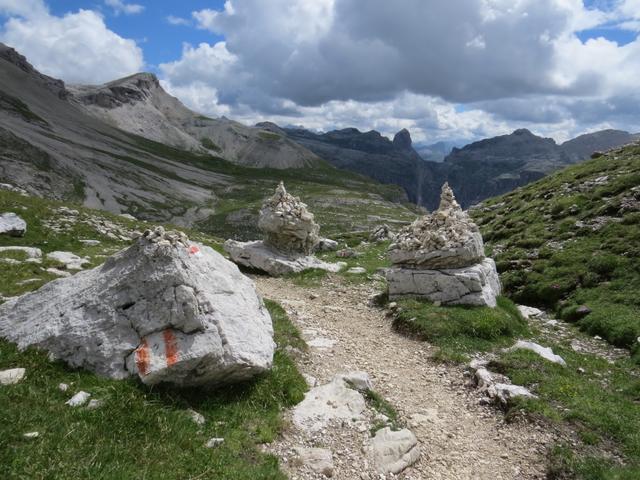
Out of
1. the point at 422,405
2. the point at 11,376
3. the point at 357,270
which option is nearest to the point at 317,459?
the point at 422,405

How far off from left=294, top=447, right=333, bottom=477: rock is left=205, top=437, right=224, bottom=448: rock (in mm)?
1743

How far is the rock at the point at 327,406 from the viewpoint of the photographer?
11049mm

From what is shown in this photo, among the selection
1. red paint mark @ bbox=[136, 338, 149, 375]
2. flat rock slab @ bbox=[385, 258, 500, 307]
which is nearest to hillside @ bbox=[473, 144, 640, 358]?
flat rock slab @ bbox=[385, 258, 500, 307]

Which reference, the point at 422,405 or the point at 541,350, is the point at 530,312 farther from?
the point at 422,405

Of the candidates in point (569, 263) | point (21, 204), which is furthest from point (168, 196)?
point (569, 263)

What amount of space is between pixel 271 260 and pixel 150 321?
63.7 feet

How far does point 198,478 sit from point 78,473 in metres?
1.99

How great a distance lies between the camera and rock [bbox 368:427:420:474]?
10203 millimetres

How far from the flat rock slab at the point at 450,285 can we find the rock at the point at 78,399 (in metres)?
16.3

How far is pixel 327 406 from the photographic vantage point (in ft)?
38.5

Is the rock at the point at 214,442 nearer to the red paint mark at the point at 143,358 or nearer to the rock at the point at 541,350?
the red paint mark at the point at 143,358

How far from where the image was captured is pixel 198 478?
8016 mm

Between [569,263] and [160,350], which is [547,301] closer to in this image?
[569,263]

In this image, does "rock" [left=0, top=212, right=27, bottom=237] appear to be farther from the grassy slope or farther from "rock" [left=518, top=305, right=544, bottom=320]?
"rock" [left=518, top=305, right=544, bottom=320]
